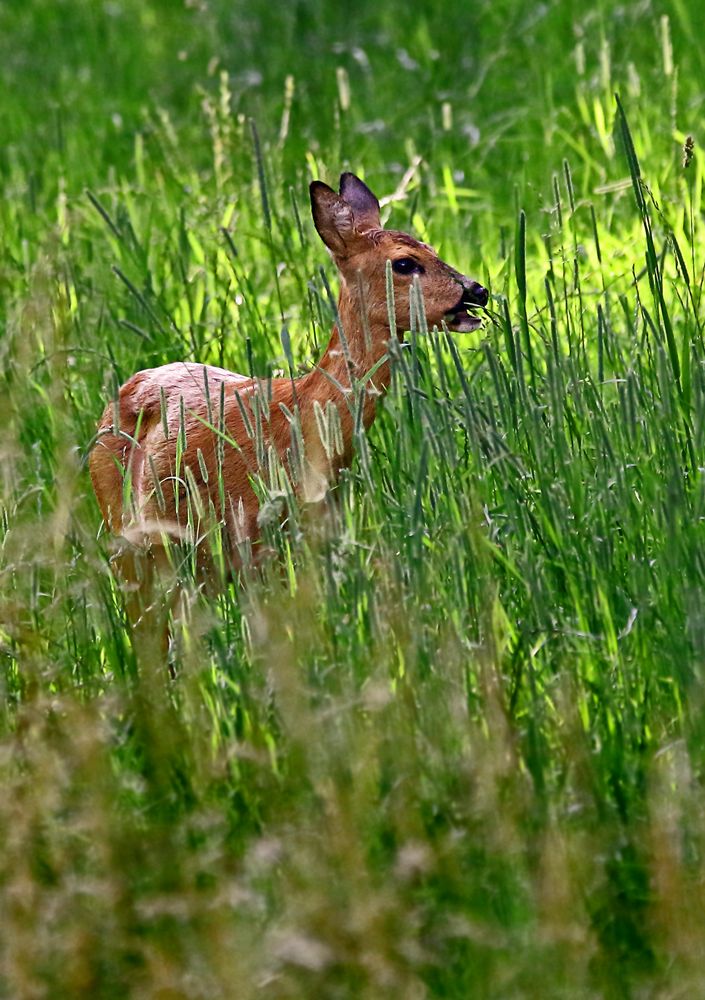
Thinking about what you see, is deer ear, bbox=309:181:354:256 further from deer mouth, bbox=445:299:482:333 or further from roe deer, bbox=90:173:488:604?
deer mouth, bbox=445:299:482:333

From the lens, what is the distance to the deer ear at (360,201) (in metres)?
4.17

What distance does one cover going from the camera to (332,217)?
413 cm

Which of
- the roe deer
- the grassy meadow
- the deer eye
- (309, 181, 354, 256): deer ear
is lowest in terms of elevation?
the grassy meadow

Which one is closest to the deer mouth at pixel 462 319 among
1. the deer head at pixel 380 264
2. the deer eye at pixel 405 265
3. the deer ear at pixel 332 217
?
the deer head at pixel 380 264

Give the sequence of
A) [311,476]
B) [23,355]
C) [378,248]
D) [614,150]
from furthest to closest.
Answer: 1. [614,150]
2. [378,248]
3. [311,476]
4. [23,355]

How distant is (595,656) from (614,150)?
345 cm

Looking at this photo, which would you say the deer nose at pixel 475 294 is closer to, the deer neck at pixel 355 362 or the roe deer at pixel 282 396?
the roe deer at pixel 282 396

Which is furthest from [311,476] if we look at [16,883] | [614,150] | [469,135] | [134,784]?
[469,135]

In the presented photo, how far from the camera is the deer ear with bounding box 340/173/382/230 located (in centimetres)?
417

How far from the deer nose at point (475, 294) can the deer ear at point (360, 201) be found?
40cm

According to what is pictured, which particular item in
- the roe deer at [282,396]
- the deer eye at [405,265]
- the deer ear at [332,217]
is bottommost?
the roe deer at [282,396]

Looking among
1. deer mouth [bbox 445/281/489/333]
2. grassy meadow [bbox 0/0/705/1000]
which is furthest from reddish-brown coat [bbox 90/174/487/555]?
grassy meadow [bbox 0/0/705/1000]

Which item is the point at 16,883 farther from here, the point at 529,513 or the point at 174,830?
the point at 529,513

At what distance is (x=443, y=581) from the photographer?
3.38 m
